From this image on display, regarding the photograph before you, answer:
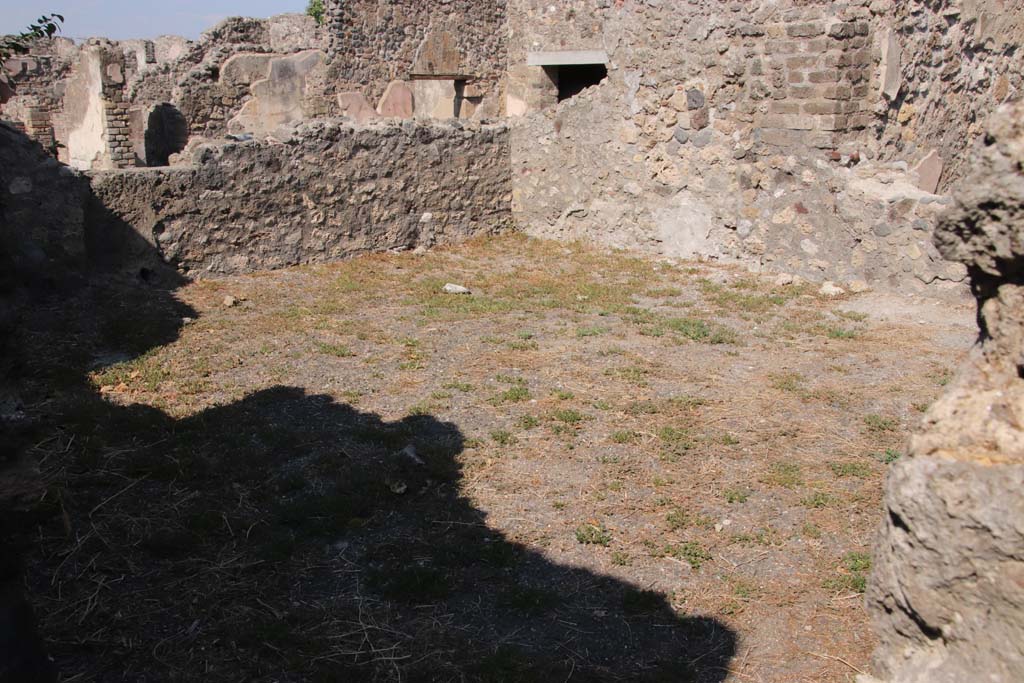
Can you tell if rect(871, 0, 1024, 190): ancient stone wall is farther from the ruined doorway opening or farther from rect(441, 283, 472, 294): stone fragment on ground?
the ruined doorway opening

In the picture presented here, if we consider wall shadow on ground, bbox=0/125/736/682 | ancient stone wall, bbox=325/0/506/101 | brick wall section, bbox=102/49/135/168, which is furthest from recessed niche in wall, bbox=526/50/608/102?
wall shadow on ground, bbox=0/125/736/682

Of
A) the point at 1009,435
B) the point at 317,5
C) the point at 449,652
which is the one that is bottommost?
the point at 449,652

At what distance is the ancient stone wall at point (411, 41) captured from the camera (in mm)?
13344

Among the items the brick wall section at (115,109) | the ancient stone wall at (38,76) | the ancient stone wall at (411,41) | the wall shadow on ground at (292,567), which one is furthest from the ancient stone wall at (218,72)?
the wall shadow on ground at (292,567)

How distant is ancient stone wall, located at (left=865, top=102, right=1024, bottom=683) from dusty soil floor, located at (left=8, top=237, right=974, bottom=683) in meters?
1.22

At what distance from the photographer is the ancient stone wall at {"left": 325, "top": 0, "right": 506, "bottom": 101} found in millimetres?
13344

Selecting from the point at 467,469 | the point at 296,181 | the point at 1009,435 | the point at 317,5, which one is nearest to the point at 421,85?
the point at 296,181

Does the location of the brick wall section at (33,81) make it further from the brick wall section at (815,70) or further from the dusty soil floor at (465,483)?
the brick wall section at (815,70)

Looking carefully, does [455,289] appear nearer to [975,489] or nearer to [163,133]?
[975,489]

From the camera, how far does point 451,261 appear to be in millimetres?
9047

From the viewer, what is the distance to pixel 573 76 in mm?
14797

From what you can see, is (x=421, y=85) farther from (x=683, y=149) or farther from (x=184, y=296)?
(x=184, y=296)

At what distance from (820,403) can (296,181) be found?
5.39 meters

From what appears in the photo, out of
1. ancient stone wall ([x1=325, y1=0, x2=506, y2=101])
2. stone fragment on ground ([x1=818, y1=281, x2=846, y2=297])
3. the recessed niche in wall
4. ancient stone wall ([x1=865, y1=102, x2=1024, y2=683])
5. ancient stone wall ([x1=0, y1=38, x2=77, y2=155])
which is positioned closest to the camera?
ancient stone wall ([x1=865, y1=102, x2=1024, y2=683])
